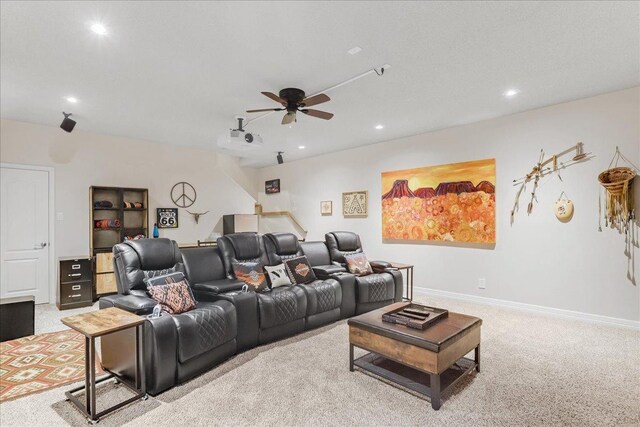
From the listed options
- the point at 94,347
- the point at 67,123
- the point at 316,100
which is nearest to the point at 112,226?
the point at 67,123

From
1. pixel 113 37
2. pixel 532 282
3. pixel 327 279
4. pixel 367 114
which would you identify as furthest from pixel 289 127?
pixel 532 282

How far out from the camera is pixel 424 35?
8.35 feet

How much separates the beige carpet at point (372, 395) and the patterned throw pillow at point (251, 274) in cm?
63

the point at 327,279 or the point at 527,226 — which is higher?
the point at 527,226

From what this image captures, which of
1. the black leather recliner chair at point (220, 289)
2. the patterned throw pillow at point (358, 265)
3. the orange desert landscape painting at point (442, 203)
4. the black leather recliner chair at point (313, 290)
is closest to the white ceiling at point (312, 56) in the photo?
the orange desert landscape painting at point (442, 203)

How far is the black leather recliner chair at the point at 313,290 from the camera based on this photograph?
3.69m

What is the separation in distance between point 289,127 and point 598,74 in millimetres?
3728

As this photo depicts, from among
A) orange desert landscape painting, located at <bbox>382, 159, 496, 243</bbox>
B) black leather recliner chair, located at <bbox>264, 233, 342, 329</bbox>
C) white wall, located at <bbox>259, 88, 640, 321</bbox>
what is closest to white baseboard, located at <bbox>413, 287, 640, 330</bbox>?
white wall, located at <bbox>259, 88, 640, 321</bbox>

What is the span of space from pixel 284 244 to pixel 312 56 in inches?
88.0

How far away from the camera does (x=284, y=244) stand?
13.7 feet

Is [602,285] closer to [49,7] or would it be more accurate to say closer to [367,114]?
[367,114]

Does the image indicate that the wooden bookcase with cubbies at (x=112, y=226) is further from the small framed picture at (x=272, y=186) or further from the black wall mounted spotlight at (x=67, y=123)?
the small framed picture at (x=272, y=186)

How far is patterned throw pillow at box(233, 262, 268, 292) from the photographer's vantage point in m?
3.44

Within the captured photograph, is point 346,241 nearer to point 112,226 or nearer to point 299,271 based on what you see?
point 299,271
